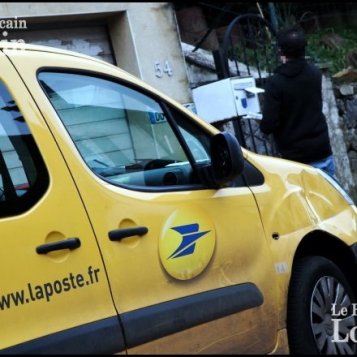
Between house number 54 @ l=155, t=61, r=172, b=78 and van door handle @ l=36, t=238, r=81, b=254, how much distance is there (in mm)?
4476

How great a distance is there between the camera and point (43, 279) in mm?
2400

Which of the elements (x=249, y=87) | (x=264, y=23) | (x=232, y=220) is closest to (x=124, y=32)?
(x=249, y=87)

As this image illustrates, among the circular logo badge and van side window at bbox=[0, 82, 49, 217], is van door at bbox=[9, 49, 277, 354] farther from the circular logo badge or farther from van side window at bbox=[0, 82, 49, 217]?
van side window at bbox=[0, 82, 49, 217]

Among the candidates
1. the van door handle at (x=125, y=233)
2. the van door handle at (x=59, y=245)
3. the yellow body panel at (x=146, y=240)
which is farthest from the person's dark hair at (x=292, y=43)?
the van door handle at (x=59, y=245)

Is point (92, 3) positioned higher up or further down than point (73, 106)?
higher up

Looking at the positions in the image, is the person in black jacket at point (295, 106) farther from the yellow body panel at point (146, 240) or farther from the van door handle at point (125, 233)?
the van door handle at point (125, 233)

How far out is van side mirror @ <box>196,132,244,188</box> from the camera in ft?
10.2

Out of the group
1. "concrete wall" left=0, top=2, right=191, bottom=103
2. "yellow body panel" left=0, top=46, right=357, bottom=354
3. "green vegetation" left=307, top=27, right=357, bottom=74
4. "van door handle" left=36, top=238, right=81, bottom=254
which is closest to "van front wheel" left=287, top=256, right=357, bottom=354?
"yellow body panel" left=0, top=46, right=357, bottom=354

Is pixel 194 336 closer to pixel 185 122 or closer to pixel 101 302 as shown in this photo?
pixel 101 302

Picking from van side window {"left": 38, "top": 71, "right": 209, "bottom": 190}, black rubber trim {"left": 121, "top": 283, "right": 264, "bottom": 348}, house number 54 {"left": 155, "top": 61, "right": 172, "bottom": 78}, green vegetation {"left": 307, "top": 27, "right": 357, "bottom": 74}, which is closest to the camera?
black rubber trim {"left": 121, "top": 283, "right": 264, "bottom": 348}

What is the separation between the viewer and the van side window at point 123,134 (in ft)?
9.25

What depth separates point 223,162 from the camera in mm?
3127

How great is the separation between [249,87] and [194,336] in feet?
13.4

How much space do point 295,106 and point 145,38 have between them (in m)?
2.20
